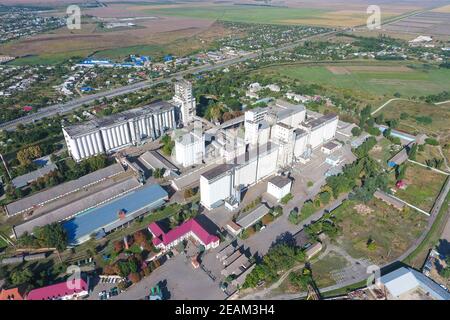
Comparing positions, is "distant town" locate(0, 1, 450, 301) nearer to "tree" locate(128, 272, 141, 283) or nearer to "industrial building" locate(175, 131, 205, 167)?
"tree" locate(128, 272, 141, 283)

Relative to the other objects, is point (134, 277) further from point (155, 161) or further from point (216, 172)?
point (155, 161)

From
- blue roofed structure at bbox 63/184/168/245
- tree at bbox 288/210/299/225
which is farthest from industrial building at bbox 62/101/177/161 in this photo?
tree at bbox 288/210/299/225

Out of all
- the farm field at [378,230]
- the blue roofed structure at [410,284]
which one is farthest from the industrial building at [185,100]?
the blue roofed structure at [410,284]

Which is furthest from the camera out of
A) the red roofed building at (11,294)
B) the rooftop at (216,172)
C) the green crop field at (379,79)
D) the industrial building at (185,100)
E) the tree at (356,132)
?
the green crop field at (379,79)

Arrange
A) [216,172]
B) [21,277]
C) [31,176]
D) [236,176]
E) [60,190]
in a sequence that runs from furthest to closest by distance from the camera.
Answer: [31,176] → [60,190] → [236,176] → [216,172] → [21,277]

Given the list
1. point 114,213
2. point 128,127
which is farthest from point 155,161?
point 114,213

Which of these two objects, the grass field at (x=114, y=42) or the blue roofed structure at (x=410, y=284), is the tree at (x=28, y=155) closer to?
the blue roofed structure at (x=410, y=284)
